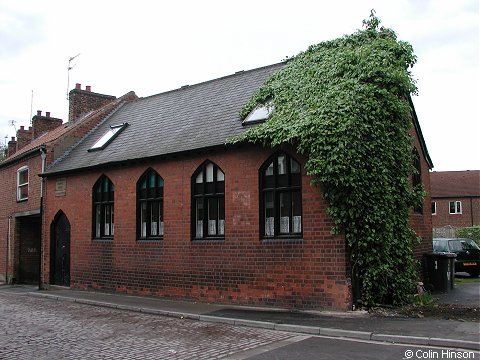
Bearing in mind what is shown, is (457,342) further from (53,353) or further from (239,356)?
(53,353)

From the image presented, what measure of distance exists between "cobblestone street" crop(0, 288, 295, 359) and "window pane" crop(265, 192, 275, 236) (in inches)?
112

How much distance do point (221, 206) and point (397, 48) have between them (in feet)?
19.9

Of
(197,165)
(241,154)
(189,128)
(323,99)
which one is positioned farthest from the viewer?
(189,128)

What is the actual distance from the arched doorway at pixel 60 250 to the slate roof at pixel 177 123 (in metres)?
2.02

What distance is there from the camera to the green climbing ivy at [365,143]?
10.8m

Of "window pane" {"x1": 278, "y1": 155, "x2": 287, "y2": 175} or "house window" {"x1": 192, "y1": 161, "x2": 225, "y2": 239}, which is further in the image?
"house window" {"x1": 192, "y1": 161, "x2": 225, "y2": 239}

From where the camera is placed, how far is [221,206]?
1347 cm

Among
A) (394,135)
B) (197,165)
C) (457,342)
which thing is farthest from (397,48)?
(457,342)

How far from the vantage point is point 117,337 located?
30.1 feet

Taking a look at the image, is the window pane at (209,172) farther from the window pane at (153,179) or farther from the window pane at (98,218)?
the window pane at (98,218)

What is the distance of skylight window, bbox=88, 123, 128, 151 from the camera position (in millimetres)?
18219

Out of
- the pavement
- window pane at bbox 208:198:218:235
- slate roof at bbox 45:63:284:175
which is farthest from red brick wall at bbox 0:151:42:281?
window pane at bbox 208:198:218:235

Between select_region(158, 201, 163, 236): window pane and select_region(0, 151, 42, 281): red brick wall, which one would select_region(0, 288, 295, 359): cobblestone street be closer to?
select_region(158, 201, 163, 236): window pane

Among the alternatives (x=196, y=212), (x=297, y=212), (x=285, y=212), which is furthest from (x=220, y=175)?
(x=297, y=212)
